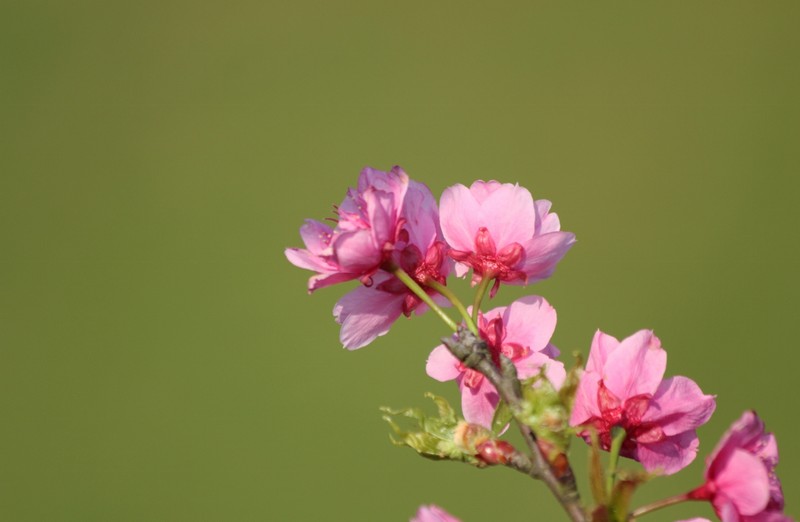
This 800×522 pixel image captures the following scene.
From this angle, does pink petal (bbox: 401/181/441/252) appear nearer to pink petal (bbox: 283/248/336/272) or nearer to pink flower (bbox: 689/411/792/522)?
pink petal (bbox: 283/248/336/272)

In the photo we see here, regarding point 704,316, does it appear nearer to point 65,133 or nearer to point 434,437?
point 65,133

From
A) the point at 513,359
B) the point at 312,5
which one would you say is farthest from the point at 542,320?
the point at 312,5

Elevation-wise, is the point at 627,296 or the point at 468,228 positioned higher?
the point at 468,228

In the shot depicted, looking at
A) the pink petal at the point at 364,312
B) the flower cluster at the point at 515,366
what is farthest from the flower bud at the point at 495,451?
the pink petal at the point at 364,312

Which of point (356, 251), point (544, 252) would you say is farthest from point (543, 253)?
point (356, 251)

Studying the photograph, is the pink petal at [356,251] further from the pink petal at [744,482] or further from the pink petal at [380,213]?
the pink petal at [744,482]

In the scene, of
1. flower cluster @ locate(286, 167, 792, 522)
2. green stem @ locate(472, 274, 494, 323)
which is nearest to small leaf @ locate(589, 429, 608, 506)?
flower cluster @ locate(286, 167, 792, 522)
